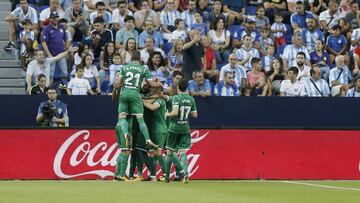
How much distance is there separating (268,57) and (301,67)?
34.5 inches

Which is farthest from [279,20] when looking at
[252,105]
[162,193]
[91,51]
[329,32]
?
[162,193]

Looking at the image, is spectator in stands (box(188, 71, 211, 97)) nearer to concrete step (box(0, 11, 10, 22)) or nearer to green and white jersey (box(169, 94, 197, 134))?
green and white jersey (box(169, 94, 197, 134))

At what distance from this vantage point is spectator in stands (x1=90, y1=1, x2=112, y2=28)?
79.6 feet

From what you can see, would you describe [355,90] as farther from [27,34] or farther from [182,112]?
[27,34]

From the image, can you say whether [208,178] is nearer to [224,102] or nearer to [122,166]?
[224,102]

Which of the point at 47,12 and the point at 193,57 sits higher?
the point at 47,12

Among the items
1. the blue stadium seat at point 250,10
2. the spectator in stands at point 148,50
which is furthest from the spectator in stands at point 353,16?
the spectator in stands at point 148,50

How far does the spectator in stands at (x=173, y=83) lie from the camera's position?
67.2 feet

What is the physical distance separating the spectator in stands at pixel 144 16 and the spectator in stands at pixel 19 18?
8.62ft

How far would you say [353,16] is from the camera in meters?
26.9

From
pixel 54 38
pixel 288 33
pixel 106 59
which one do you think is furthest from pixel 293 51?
pixel 54 38

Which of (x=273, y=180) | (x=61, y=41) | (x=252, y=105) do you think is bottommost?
(x=273, y=180)

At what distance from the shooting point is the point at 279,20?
2573cm

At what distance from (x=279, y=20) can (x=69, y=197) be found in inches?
505
